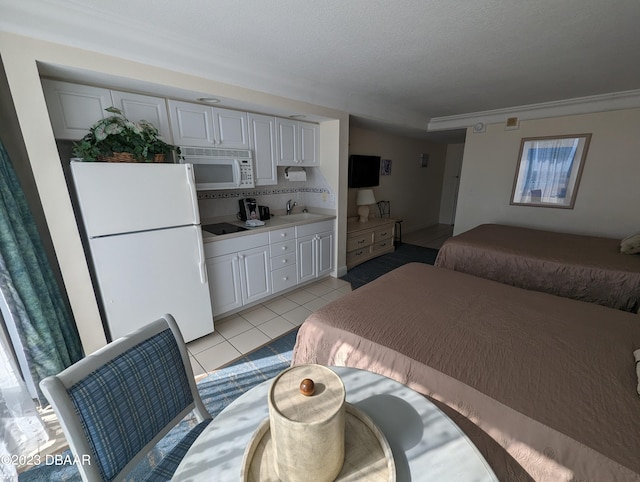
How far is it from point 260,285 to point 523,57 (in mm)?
3071

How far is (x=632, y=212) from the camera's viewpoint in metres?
3.20

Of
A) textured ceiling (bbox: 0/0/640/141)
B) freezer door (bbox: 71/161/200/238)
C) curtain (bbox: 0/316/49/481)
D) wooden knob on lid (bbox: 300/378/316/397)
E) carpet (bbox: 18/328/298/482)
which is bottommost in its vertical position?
carpet (bbox: 18/328/298/482)

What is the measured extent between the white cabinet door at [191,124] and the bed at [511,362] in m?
1.87

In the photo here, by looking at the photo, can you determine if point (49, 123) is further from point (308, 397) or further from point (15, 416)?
point (308, 397)

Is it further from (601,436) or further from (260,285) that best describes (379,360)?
(260,285)

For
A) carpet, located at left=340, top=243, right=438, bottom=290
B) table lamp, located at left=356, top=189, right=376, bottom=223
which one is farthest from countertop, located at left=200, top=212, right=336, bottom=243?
table lamp, located at left=356, top=189, right=376, bottom=223

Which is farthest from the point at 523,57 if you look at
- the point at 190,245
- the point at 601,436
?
the point at 190,245

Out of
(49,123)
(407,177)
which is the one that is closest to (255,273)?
(49,123)

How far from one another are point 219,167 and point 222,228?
61cm

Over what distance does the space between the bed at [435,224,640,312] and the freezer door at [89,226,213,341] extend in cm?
247

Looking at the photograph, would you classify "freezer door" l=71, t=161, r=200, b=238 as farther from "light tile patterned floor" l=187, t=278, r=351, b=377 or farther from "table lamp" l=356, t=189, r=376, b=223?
"table lamp" l=356, t=189, r=376, b=223

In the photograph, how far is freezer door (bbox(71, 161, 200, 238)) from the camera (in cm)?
163

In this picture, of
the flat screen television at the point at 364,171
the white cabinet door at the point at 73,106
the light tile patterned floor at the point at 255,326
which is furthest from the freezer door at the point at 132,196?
the flat screen television at the point at 364,171

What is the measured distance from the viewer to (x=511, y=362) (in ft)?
3.49
